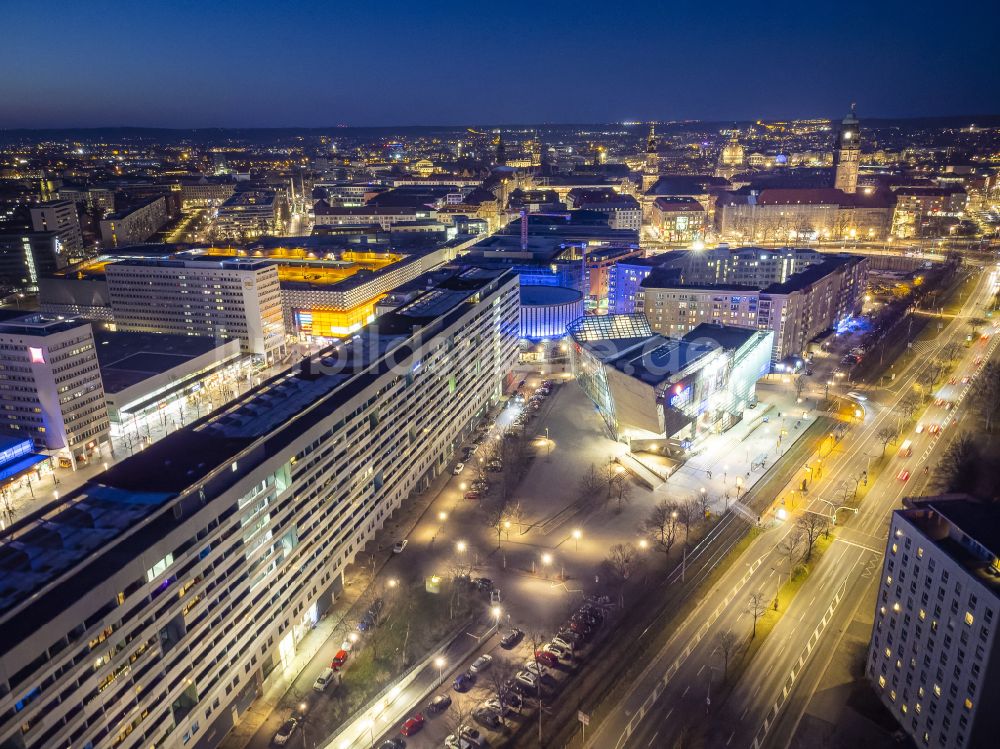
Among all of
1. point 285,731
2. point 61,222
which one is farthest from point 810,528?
point 61,222

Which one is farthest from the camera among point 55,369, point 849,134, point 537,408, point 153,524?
point 849,134

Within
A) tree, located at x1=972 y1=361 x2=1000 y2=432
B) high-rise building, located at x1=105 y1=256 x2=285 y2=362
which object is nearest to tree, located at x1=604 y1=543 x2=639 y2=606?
tree, located at x1=972 y1=361 x2=1000 y2=432

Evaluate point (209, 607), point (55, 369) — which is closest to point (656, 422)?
point (209, 607)

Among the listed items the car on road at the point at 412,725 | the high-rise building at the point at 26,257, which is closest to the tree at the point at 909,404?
the car on road at the point at 412,725

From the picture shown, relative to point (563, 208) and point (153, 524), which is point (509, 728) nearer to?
point (153, 524)

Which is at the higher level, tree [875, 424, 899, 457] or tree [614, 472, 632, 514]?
tree [875, 424, 899, 457]

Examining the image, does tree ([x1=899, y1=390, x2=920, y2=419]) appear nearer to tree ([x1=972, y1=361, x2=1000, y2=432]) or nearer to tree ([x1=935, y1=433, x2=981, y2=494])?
tree ([x1=972, y1=361, x2=1000, y2=432])
